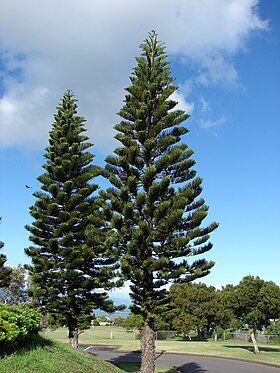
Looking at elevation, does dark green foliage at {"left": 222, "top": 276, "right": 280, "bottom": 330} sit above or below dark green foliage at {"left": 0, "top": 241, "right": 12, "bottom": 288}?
below

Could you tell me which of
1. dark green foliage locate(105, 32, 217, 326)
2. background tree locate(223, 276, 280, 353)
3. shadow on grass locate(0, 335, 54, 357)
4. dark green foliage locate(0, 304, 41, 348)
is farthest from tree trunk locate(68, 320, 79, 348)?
background tree locate(223, 276, 280, 353)

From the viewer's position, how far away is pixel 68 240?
16.9 m

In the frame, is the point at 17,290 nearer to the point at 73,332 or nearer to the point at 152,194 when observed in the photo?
the point at 73,332

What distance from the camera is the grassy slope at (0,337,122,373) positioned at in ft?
20.3

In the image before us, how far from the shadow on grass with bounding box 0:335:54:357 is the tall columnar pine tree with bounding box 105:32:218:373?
5.80 m

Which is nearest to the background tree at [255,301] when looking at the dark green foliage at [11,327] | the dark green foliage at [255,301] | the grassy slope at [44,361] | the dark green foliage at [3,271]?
the dark green foliage at [255,301]

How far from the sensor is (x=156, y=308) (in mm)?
13695

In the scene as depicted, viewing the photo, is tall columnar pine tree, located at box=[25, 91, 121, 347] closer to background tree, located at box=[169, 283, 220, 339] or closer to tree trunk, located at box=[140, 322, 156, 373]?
tree trunk, located at box=[140, 322, 156, 373]

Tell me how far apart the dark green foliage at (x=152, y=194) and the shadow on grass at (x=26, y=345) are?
5.79 metres

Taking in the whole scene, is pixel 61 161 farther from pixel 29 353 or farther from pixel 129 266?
pixel 29 353

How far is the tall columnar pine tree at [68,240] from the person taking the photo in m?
16.8

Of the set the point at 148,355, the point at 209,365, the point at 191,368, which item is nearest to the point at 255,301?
the point at 209,365

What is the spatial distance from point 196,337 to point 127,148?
28816 mm

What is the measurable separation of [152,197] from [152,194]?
0.39 ft
